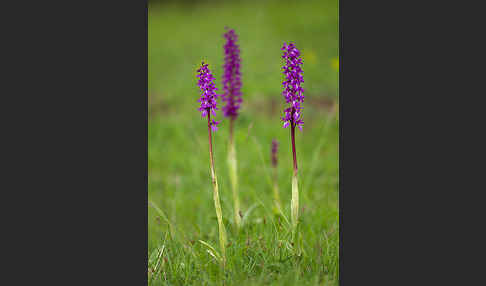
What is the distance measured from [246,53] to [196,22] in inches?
250

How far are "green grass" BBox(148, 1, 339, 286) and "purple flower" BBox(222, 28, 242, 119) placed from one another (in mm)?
320

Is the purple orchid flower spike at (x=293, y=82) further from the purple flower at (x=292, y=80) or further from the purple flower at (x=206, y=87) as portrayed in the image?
the purple flower at (x=206, y=87)

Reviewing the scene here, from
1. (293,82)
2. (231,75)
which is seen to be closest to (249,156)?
(231,75)

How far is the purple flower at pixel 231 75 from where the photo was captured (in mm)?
3672

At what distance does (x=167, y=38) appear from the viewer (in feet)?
48.2

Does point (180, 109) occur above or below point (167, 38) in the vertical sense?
below

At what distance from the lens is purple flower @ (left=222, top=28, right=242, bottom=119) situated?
3672 mm

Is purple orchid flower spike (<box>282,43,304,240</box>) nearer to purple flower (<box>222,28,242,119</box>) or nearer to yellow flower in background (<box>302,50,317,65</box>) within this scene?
purple flower (<box>222,28,242,119</box>)

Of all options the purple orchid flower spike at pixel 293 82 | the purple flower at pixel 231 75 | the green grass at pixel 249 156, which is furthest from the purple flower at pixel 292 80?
the purple flower at pixel 231 75

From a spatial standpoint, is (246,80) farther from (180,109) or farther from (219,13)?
(219,13)

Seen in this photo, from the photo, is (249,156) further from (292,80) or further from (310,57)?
(292,80)

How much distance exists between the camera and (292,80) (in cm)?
306

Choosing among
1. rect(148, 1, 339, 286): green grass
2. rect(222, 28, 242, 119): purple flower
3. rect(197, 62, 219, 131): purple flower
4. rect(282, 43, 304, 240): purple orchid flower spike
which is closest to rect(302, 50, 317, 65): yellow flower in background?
rect(148, 1, 339, 286): green grass
